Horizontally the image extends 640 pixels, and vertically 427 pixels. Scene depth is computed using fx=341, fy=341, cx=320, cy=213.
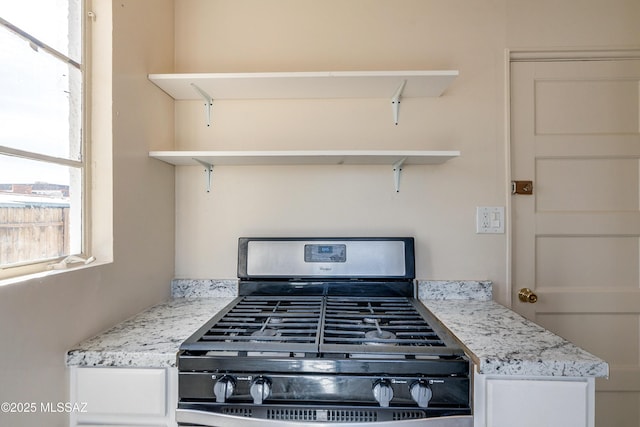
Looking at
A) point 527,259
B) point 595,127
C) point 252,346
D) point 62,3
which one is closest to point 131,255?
point 252,346

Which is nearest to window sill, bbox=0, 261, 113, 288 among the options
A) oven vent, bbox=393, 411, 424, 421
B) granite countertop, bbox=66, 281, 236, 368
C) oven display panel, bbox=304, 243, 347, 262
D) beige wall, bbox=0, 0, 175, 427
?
beige wall, bbox=0, 0, 175, 427

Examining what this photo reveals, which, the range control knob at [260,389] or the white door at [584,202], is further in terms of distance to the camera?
the white door at [584,202]

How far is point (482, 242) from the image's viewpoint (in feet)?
5.32

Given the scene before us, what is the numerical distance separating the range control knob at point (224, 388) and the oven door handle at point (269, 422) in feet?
0.17

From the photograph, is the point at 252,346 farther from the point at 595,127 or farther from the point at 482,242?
the point at 595,127

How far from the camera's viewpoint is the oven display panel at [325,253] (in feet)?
5.08

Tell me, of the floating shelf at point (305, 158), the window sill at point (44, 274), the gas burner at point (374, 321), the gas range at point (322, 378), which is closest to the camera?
the window sill at point (44, 274)

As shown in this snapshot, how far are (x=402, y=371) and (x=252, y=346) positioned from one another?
431 mm

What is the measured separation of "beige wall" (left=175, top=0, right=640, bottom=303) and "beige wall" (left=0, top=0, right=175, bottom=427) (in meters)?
0.15

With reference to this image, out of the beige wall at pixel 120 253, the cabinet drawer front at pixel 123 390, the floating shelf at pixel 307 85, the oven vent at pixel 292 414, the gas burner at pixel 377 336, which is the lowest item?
the oven vent at pixel 292 414

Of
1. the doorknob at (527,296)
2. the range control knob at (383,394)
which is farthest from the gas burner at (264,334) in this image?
the doorknob at (527,296)

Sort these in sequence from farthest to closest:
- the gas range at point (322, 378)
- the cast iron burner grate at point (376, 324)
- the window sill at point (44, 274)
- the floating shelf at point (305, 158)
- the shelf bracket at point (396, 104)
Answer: the shelf bracket at point (396, 104) → the floating shelf at point (305, 158) → the cast iron burner grate at point (376, 324) → the gas range at point (322, 378) → the window sill at point (44, 274)

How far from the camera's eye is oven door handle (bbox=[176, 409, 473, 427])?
3.02 ft

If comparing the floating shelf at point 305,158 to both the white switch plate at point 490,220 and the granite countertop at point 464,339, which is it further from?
the granite countertop at point 464,339
